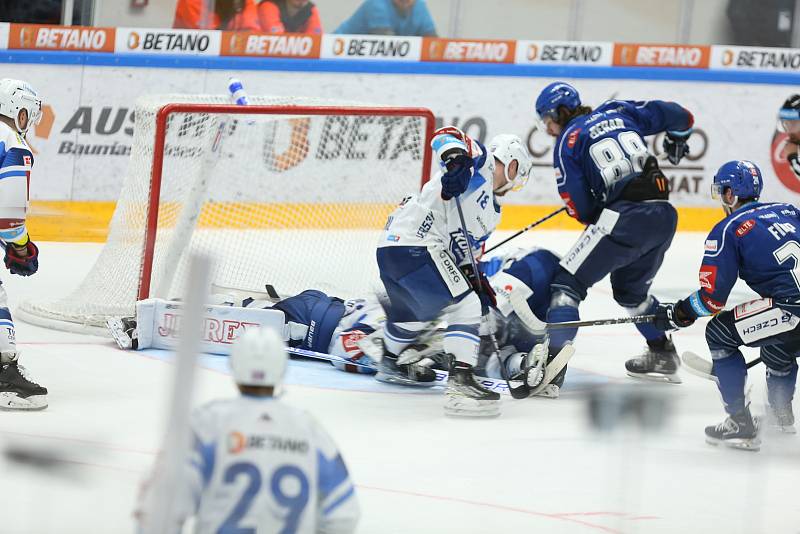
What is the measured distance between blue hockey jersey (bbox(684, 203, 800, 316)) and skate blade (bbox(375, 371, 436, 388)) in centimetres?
129

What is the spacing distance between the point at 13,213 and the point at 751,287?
263cm

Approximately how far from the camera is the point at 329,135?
7469mm

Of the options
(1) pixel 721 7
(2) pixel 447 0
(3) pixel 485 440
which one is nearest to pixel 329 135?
(3) pixel 485 440

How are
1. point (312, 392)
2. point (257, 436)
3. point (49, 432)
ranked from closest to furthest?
point (257, 436)
point (49, 432)
point (312, 392)

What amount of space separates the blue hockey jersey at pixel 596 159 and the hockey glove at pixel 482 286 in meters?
0.57

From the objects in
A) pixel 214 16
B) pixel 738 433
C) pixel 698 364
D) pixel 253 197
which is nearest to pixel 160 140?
pixel 253 197

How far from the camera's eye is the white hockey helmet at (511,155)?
19.2ft

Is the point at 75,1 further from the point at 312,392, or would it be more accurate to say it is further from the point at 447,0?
the point at 312,392

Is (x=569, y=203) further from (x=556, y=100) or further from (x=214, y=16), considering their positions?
(x=214, y=16)

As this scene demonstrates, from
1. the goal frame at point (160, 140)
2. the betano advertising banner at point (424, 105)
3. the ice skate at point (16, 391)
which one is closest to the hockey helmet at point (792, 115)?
the goal frame at point (160, 140)

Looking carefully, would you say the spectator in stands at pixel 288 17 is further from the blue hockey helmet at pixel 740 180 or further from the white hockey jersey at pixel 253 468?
the white hockey jersey at pixel 253 468

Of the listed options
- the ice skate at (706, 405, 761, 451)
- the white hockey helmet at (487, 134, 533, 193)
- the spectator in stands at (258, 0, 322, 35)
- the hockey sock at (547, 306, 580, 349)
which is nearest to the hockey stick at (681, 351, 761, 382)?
the ice skate at (706, 405, 761, 451)

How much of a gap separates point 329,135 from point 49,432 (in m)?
3.04

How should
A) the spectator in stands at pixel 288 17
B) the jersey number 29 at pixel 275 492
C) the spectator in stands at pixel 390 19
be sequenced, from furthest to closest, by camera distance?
the spectator in stands at pixel 390 19
the spectator in stands at pixel 288 17
the jersey number 29 at pixel 275 492
